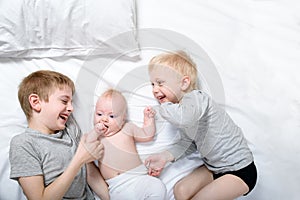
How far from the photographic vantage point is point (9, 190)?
4.13 ft

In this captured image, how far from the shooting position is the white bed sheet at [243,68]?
49.4 inches

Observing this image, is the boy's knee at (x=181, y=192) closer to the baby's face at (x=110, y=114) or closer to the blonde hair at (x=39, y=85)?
the baby's face at (x=110, y=114)

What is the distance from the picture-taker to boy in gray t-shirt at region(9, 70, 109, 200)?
1.18m

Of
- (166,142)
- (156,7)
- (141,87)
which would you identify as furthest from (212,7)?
(166,142)

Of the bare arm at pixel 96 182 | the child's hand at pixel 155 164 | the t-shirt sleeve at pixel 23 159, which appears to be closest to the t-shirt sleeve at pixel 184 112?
the child's hand at pixel 155 164

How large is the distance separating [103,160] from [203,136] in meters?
0.28

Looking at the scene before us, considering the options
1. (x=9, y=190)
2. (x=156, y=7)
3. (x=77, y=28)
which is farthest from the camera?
(x=156, y=7)

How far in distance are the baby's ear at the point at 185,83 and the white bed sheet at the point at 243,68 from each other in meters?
0.06

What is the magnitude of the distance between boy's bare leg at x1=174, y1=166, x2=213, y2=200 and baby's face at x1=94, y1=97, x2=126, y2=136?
0.23 m

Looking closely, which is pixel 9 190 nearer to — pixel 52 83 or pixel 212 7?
pixel 52 83

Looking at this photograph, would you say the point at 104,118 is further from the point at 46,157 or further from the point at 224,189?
the point at 224,189

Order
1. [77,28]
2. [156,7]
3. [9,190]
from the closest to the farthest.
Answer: [9,190], [77,28], [156,7]

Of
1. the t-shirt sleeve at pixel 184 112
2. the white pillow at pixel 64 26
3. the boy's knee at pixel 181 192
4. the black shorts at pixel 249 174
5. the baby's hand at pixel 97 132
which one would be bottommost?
the boy's knee at pixel 181 192

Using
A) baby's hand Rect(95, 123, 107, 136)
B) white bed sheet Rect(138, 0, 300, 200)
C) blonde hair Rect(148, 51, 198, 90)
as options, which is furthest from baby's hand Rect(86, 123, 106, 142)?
white bed sheet Rect(138, 0, 300, 200)
